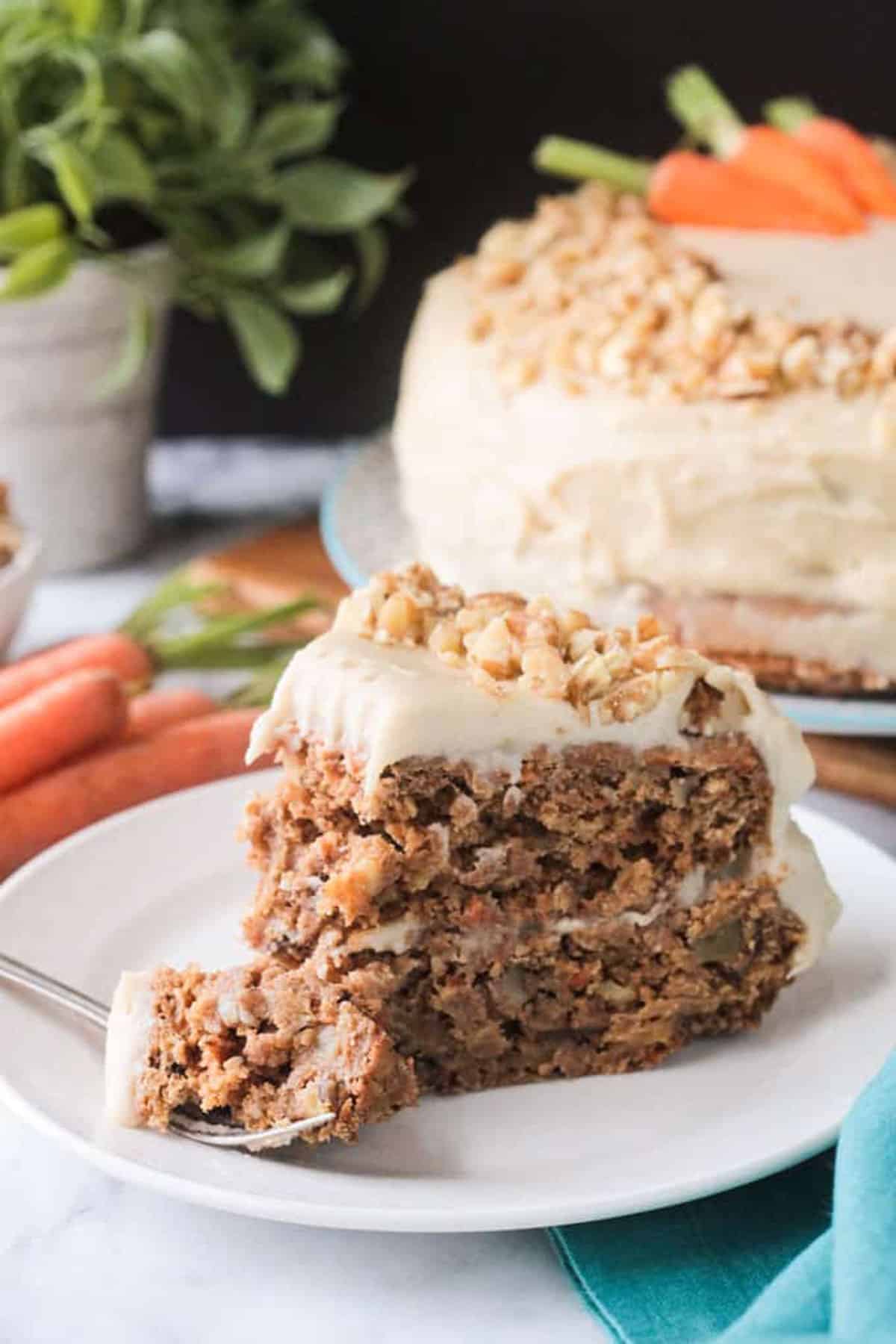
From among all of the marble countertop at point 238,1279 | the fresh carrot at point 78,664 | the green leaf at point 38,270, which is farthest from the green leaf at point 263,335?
the marble countertop at point 238,1279

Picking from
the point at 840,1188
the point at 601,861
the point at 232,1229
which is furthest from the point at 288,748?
the point at 840,1188

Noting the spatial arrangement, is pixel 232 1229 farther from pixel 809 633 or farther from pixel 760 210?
pixel 760 210

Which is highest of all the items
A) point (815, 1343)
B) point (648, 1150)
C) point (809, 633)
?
point (815, 1343)

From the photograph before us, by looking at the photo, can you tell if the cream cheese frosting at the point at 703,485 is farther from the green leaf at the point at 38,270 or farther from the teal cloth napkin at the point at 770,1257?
the teal cloth napkin at the point at 770,1257

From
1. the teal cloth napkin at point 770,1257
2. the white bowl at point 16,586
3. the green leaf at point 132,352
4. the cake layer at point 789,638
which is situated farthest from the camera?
the green leaf at point 132,352

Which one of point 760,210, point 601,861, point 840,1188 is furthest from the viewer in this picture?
point 760,210

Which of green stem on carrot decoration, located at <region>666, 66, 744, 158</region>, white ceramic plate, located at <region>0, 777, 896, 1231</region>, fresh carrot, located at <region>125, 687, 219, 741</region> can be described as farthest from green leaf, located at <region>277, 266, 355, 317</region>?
white ceramic plate, located at <region>0, 777, 896, 1231</region>
